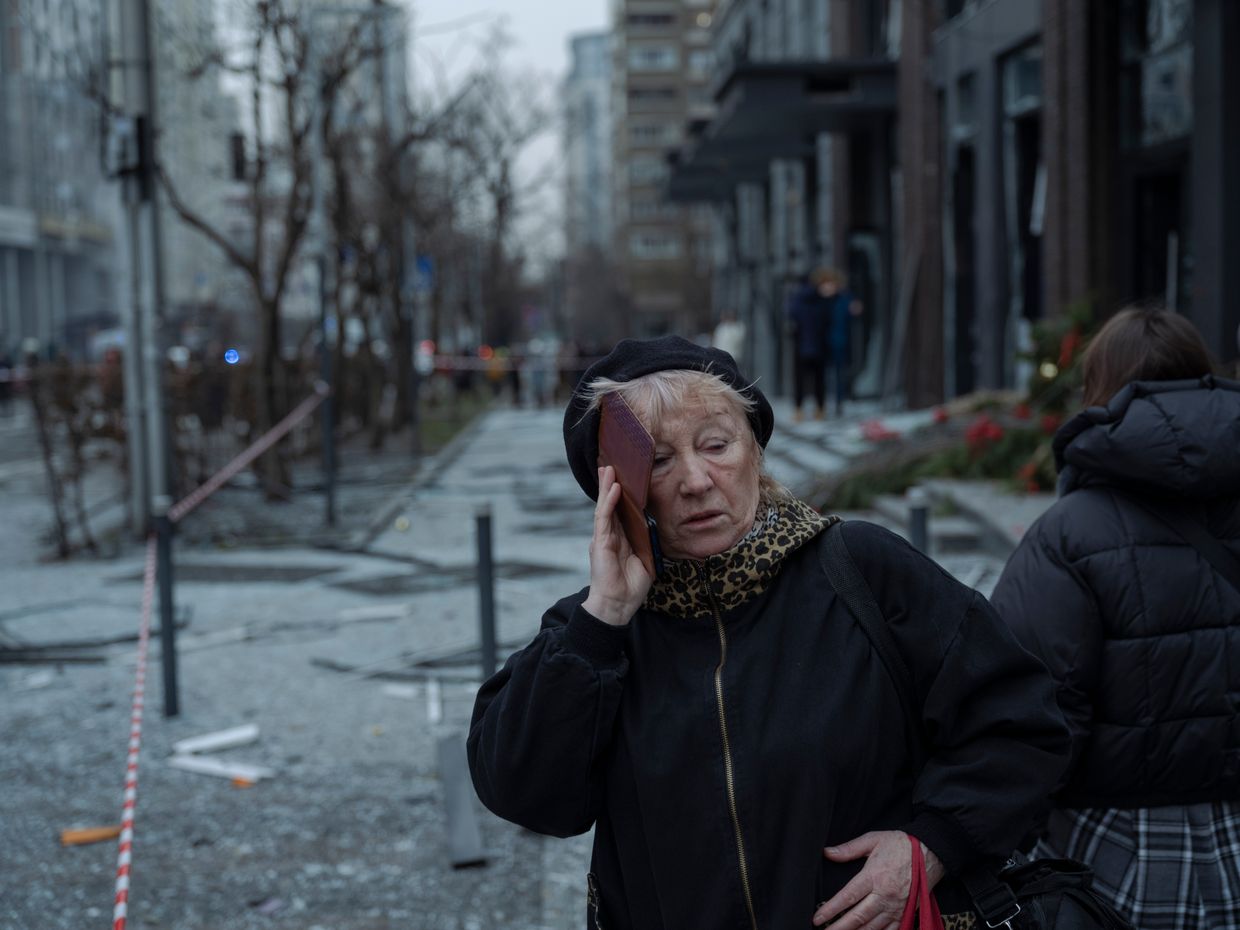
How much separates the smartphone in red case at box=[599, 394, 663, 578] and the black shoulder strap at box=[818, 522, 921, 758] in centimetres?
27

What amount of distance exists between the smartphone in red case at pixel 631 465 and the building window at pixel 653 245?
403 ft

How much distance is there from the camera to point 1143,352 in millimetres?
3176

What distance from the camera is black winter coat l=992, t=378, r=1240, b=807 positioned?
3006 millimetres

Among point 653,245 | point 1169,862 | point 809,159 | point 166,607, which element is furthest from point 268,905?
point 653,245

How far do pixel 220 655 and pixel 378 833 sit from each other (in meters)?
3.32

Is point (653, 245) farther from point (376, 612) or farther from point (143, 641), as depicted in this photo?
point (143, 641)

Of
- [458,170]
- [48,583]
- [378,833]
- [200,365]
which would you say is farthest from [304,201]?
[458,170]

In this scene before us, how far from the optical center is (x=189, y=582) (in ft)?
37.3

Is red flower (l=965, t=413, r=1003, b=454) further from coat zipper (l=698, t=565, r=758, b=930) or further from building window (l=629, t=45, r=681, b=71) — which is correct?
building window (l=629, t=45, r=681, b=71)

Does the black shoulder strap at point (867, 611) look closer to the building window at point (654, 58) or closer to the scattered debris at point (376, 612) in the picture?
the scattered debris at point (376, 612)

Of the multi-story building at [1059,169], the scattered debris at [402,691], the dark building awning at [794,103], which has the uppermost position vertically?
the dark building awning at [794,103]

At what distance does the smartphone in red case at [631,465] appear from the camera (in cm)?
223

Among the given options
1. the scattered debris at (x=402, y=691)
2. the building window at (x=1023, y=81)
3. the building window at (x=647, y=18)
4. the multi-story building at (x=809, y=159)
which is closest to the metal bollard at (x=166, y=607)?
the scattered debris at (x=402, y=691)

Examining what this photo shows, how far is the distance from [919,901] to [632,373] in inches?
36.2
